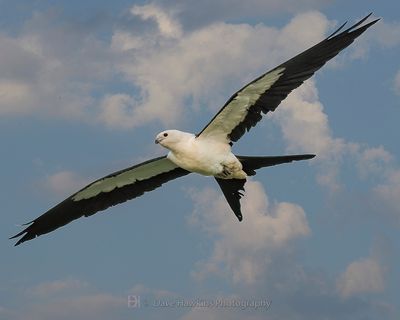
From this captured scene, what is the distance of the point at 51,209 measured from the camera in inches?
→ 792

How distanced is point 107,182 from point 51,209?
1637mm

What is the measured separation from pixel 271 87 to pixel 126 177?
4.14 meters

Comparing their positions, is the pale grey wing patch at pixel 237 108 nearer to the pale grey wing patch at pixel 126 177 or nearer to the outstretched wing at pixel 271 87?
the outstretched wing at pixel 271 87

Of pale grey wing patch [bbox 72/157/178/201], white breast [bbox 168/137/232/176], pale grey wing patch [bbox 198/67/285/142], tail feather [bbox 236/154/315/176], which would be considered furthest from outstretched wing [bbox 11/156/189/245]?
tail feather [bbox 236/154/315/176]

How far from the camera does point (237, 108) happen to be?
17.2 metres

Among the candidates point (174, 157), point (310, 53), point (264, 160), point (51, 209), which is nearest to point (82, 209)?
point (51, 209)

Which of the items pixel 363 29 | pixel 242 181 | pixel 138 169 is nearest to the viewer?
pixel 363 29

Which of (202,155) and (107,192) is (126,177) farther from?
(202,155)

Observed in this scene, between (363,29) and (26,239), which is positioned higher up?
(363,29)

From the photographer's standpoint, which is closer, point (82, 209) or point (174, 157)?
point (174, 157)

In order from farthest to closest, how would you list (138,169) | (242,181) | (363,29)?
(138,169), (242,181), (363,29)

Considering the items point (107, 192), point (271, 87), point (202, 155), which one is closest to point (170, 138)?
point (202, 155)

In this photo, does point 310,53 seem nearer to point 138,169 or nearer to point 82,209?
point 138,169

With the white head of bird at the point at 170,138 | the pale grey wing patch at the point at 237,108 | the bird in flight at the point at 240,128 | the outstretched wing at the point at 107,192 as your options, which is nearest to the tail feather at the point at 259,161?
the bird in flight at the point at 240,128
